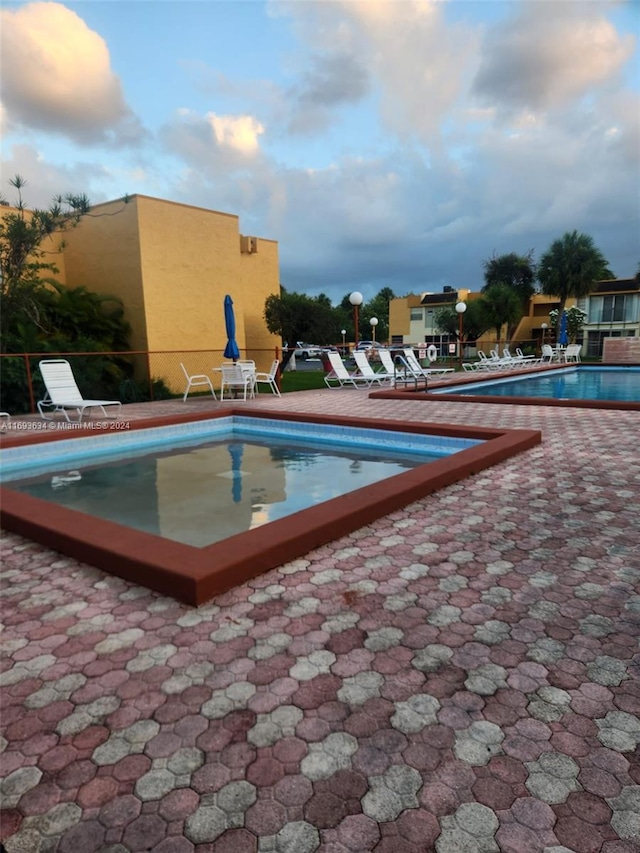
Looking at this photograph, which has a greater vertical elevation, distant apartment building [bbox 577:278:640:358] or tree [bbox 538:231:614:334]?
tree [bbox 538:231:614:334]

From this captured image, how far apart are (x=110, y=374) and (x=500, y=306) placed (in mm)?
28296

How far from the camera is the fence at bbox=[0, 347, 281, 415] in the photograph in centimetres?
971

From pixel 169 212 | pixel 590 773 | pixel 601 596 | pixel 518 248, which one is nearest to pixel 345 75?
pixel 169 212

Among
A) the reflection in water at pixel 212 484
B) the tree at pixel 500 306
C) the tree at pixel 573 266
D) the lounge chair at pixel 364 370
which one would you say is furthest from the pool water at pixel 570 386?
the tree at pixel 500 306

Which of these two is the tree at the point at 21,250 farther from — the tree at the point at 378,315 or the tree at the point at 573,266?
the tree at the point at 378,315

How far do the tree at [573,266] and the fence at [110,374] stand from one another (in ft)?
83.4

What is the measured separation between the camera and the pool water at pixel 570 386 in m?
13.8

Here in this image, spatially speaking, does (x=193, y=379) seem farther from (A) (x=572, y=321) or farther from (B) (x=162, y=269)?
(A) (x=572, y=321)

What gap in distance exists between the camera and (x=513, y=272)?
38.6 metres

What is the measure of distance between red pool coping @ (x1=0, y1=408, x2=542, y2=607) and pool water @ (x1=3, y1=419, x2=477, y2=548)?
87 cm

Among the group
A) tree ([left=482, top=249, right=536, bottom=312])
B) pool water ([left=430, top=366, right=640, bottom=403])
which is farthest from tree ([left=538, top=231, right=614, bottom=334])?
pool water ([left=430, top=366, right=640, bottom=403])

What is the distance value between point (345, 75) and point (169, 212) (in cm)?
609

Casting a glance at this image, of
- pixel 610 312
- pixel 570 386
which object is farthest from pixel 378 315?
pixel 570 386

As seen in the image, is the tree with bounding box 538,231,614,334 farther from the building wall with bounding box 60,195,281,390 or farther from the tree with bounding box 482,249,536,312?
the building wall with bounding box 60,195,281,390
